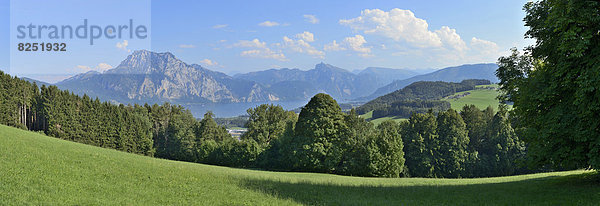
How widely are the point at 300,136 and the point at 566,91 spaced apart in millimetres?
29551

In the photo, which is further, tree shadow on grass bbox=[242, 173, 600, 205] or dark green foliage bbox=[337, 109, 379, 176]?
dark green foliage bbox=[337, 109, 379, 176]

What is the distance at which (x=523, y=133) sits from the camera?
17.1 m

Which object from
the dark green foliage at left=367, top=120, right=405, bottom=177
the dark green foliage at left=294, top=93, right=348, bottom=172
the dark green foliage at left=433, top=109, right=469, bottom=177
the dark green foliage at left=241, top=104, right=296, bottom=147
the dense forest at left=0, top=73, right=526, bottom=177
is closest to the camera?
the dark green foliage at left=294, top=93, right=348, bottom=172

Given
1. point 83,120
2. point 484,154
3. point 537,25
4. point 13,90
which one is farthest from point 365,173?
point 13,90

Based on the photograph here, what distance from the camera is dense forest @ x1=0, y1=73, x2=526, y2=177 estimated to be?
40.9m

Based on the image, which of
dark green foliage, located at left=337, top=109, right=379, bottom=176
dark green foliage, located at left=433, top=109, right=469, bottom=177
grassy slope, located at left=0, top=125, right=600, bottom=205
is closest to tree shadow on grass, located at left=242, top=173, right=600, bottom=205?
grassy slope, located at left=0, top=125, right=600, bottom=205

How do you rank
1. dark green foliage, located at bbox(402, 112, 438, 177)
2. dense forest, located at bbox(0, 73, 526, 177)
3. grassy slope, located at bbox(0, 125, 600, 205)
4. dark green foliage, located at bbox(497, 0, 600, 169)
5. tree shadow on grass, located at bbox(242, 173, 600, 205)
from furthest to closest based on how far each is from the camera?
dark green foliage, located at bbox(402, 112, 438, 177)
dense forest, located at bbox(0, 73, 526, 177)
tree shadow on grass, located at bbox(242, 173, 600, 205)
dark green foliage, located at bbox(497, 0, 600, 169)
grassy slope, located at bbox(0, 125, 600, 205)

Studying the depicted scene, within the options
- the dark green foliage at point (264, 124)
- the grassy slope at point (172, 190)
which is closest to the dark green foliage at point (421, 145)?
the dark green foliage at point (264, 124)

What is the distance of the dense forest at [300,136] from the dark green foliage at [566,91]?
25.4 m

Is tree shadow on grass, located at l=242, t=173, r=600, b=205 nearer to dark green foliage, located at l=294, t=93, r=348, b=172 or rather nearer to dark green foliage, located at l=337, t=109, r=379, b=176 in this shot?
dark green foliage, located at l=294, t=93, r=348, b=172

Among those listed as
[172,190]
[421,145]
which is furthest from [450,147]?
[172,190]

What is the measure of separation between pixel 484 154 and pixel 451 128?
10.2 metres

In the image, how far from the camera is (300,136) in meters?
Answer: 41.0

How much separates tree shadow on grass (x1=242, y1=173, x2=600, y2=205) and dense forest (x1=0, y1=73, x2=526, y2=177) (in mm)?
21288
